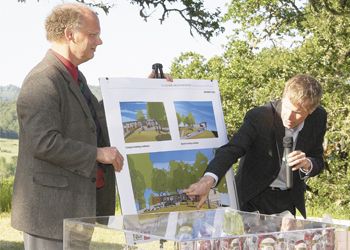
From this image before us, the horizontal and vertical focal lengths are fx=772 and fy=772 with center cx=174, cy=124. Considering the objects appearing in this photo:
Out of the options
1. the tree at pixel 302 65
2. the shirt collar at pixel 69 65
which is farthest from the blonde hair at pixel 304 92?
the tree at pixel 302 65

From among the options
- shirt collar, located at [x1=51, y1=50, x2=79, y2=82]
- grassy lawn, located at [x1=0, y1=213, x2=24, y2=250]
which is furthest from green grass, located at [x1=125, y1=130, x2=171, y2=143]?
grassy lawn, located at [x1=0, y1=213, x2=24, y2=250]

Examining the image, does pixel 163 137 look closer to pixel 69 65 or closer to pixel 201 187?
pixel 201 187

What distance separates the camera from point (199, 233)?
288 centimetres

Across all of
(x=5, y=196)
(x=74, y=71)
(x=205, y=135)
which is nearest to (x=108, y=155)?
(x=74, y=71)

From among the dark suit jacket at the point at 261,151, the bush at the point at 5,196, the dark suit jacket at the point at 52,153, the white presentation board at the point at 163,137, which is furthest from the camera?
the bush at the point at 5,196

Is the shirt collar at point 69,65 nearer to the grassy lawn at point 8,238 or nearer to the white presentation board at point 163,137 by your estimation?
the white presentation board at point 163,137

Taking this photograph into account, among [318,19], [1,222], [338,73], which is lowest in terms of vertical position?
[1,222]

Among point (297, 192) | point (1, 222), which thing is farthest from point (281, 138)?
point (1, 222)

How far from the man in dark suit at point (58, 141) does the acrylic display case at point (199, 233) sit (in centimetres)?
62

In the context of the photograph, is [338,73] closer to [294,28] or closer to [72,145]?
[294,28]

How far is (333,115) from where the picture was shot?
15.1 m

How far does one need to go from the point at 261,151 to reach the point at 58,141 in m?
1.39

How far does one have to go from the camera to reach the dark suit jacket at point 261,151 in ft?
14.5

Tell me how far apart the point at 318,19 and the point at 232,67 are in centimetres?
274
